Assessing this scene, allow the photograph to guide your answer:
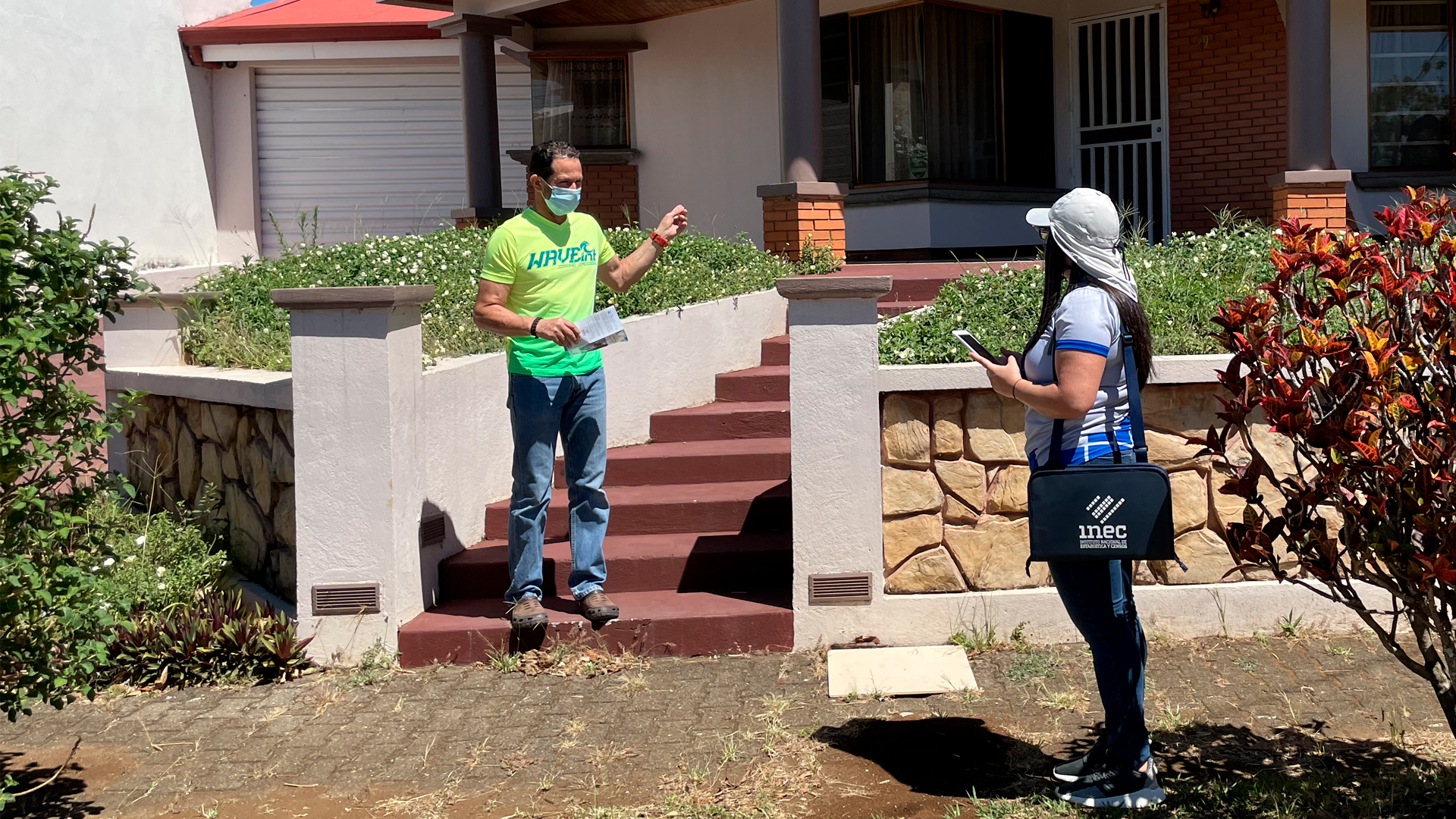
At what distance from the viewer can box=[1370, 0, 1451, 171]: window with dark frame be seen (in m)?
11.7

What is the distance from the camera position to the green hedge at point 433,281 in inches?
287

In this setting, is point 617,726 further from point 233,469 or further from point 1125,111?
point 1125,111

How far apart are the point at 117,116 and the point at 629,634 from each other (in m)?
10.6

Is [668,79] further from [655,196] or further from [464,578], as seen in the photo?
[464,578]

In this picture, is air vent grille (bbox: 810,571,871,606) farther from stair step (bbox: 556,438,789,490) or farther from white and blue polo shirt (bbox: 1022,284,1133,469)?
white and blue polo shirt (bbox: 1022,284,1133,469)

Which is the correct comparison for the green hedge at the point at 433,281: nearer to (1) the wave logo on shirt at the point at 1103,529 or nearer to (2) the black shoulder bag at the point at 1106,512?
(2) the black shoulder bag at the point at 1106,512

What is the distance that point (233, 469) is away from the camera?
21.6 feet

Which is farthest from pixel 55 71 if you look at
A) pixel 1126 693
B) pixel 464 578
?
pixel 1126 693

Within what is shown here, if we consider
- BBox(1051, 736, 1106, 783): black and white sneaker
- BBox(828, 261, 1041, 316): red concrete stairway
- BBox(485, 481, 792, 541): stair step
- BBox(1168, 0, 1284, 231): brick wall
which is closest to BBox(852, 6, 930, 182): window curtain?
BBox(1168, 0, 1284, 231): brick wall

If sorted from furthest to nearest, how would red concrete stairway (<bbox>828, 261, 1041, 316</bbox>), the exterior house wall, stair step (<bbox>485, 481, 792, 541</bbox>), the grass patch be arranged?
the exterior house wall → red concrete stairway (<bbox>828, 261, 1041, 316</bbox>) → stair step (<bbox>485, 481, 792, 541</bbox>) → the grass patch

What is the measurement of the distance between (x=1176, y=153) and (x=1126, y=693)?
388 inches

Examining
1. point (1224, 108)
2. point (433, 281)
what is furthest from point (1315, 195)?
point (433, 281)

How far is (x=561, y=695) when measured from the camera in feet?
17.1

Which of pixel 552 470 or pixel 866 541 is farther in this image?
pixel 866 541
